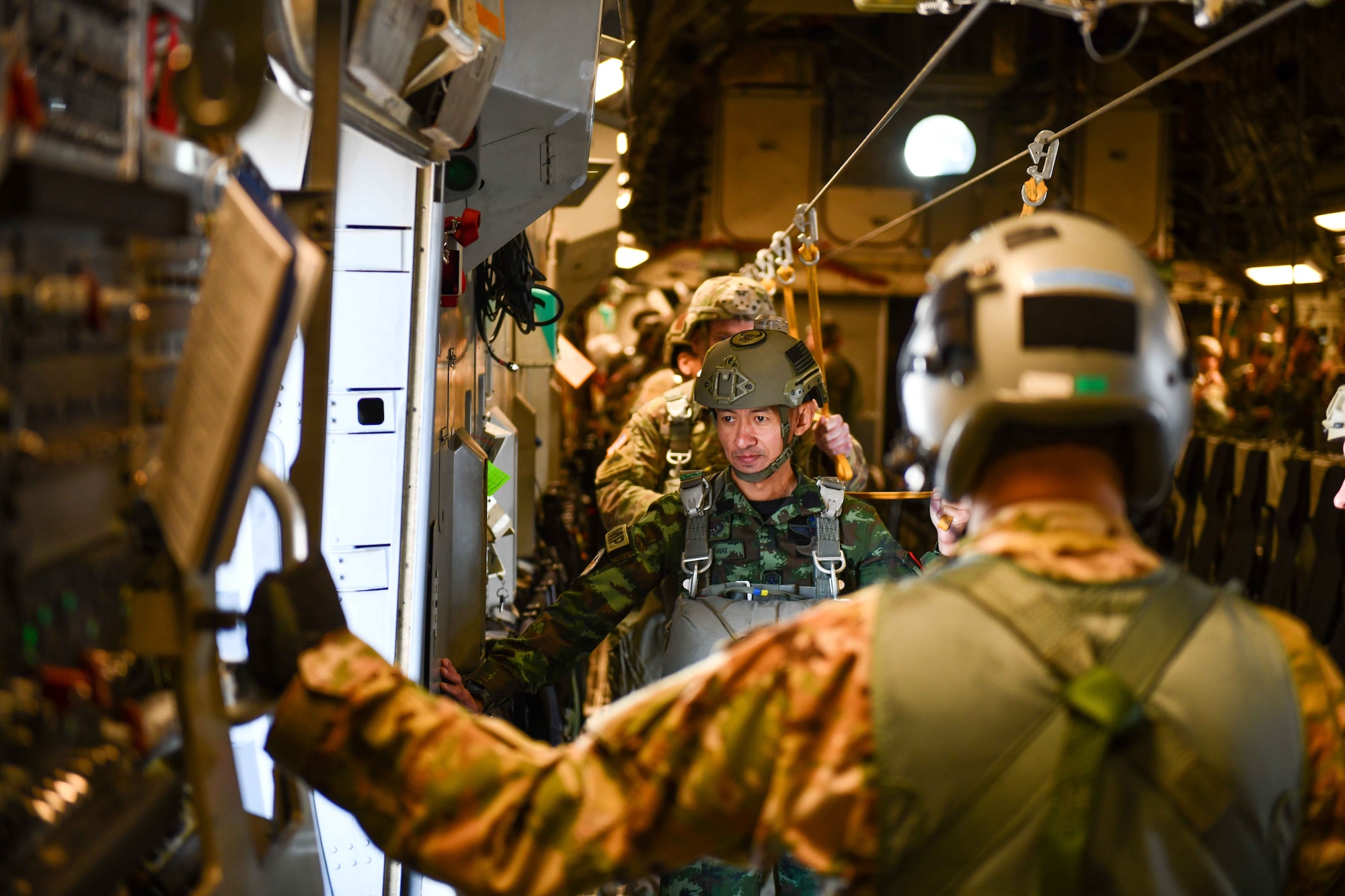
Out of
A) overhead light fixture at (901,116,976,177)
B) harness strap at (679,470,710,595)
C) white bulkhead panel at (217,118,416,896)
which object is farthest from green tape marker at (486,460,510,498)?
overhead light fixture at (901,116,976,177)

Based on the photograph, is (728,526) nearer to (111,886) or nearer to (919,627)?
(919,627)

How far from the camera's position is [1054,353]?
1599 millimetres

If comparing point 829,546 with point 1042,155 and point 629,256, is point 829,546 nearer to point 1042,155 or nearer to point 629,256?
point 1042,155

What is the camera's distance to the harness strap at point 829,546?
A: 11.9 feet

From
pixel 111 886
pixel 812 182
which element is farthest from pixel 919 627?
pixel 812 182

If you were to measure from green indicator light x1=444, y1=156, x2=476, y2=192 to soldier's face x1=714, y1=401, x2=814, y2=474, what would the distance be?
105 cm

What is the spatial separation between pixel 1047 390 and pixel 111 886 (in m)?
1.24

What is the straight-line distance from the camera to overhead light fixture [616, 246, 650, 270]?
47.4 ft

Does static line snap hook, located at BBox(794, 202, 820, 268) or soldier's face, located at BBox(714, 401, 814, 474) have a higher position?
static line snap hook, located at BBox(794, 202, 820, 268)

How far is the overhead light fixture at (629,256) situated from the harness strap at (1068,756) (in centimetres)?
1303

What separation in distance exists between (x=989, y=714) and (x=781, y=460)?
2371 mm

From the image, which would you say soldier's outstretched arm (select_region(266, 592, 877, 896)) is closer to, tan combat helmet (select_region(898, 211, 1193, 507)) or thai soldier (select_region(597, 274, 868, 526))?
tan combat helmet (select_region(898, 211, 1193, 507))

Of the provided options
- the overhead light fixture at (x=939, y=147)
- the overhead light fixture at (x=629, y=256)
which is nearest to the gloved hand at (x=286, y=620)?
the overhead light fixture at (x=939, y=147)

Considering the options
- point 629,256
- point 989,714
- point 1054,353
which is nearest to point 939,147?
point 629,256
